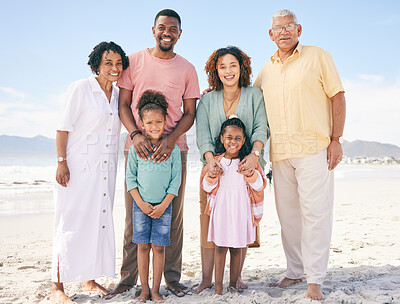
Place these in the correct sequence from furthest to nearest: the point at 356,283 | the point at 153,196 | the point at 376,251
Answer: the point at 376,251, the point at 356,283, the point at 153,196

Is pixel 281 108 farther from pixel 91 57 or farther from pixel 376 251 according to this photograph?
pixel 376 251

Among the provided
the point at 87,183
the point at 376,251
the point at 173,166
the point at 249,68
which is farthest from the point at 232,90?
the point at 376,251

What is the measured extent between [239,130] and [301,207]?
93 cm

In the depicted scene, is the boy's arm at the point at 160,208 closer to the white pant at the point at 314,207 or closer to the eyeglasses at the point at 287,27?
the white pant at the point at 314,207

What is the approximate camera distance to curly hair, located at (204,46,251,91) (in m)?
3.36

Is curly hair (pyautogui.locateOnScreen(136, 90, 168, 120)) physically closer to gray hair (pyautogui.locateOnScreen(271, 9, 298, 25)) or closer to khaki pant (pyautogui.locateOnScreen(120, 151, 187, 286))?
khaki pant (pyautogui.locateOnScreen(120, 151, 187, 286))

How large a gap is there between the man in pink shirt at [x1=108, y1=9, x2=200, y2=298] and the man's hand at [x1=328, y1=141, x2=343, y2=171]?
4.27 ft

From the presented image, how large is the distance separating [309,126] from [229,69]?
88 cm

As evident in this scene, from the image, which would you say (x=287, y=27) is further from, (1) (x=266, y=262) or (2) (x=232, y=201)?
(1) (x=266, y=262)

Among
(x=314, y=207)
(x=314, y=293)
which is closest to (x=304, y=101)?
(x=314, y=207)

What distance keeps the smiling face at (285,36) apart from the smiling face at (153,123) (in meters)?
1.27

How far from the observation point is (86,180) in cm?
328

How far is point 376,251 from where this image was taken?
483 centimetres

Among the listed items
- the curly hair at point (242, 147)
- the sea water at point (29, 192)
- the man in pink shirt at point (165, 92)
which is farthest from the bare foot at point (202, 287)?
the sea water at point (29, 192)
